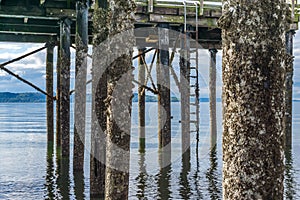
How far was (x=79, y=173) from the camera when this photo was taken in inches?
607

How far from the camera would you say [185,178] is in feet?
51.7

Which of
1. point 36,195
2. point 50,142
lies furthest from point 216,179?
point 50,142

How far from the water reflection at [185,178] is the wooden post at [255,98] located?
9.92m

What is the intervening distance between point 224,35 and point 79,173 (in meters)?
12.7

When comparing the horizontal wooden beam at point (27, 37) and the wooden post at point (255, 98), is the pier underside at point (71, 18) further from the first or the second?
the wooden post at point (255, 98)

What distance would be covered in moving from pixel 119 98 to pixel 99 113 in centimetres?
309

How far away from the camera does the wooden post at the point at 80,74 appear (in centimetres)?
1452

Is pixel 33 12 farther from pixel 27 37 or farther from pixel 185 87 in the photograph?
pixel 27 37

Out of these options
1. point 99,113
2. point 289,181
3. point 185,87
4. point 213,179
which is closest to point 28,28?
point 185,87

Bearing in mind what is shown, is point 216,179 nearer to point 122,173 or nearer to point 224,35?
point 122,173

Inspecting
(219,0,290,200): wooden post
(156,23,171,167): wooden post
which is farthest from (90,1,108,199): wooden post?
(219,0,290,200): wooden post

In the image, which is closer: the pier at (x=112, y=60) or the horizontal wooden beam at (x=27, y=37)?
the pier at (x=112, y=60)

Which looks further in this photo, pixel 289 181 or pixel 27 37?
pixel 27 37

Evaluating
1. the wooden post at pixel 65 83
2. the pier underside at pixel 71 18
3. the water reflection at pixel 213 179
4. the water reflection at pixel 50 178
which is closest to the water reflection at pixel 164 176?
the water reflection at pixel 213 179
